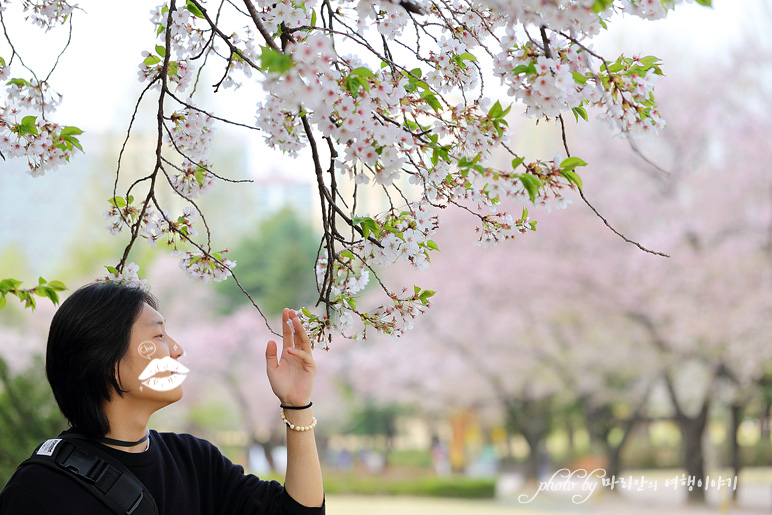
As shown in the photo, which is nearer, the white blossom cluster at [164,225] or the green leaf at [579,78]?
the green leaf at [579,78]

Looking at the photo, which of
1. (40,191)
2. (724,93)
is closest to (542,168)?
(724,93)

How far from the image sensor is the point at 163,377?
1187mm

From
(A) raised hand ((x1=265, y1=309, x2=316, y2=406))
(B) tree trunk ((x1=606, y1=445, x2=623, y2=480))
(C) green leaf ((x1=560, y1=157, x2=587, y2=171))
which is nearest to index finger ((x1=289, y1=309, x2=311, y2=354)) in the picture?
(A) raised hand ((x1=265, y1=309, x2=316, y2=406))

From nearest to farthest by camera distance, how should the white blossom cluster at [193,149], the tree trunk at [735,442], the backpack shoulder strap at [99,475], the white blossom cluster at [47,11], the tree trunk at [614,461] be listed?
the backpack shoulder strap at [99,475], the white blossom cluster at [193,149], the white blossom cluster at [47,11], the tree trunk at [735,442], the tree trunk at [614,461]

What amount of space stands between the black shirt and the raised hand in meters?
0.16

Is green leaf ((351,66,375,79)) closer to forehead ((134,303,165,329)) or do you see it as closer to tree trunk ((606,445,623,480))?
forehead ((134,303,165,329))

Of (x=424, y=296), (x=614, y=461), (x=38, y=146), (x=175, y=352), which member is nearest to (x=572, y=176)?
(x=424, y=296)

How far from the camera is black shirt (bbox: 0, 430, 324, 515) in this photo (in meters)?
1.04

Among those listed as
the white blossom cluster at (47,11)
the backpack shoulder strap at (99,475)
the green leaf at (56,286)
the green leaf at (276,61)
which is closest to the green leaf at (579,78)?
the green leaf at (276,61)

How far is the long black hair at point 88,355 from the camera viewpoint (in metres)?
1.16

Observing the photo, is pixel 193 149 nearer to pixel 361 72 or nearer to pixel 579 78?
pixel 361 72

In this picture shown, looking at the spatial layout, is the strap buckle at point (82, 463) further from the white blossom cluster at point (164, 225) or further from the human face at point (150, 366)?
the white blossom cluster at point (164, 225)

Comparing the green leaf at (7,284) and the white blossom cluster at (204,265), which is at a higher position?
the white blossom cluster at (204,265)

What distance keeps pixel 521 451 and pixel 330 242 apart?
11605mm
